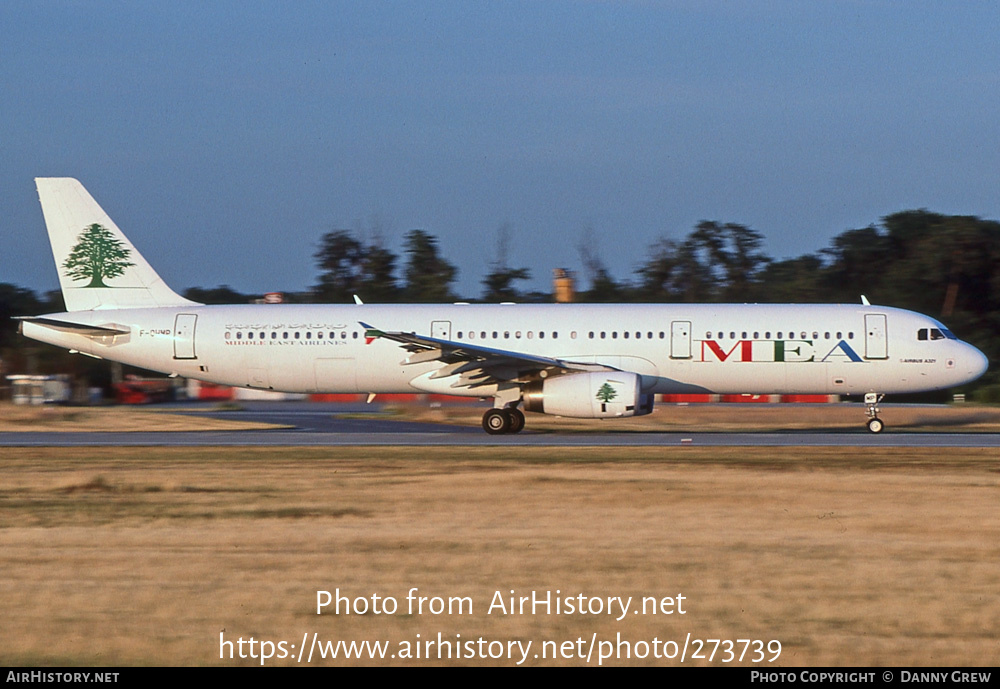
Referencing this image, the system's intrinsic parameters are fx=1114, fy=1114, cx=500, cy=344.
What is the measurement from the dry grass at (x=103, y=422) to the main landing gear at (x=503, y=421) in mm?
6609

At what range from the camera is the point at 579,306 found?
27203 mm

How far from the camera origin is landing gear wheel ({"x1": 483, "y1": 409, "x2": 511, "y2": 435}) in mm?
25875

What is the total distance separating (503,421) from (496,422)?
0.18m

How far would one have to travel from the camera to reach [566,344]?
86.0 ft

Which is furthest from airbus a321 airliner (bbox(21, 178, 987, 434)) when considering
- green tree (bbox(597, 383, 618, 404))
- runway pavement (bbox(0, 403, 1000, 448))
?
runway pavement (bbox(0, 403, 1000, 448))

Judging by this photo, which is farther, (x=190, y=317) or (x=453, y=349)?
(x=190, y=317)

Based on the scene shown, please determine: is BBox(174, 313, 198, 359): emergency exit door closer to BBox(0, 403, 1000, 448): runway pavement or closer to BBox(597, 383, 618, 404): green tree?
BBox(0, 403, 1000, 448): runway pavement

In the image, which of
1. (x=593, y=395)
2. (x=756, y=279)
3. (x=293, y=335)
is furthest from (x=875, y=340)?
(x=756, y=279)

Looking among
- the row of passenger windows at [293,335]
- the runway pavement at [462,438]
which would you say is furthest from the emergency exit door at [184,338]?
the runway pavement at [462,438]

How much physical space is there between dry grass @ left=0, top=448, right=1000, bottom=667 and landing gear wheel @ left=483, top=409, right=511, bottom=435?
6568 mm

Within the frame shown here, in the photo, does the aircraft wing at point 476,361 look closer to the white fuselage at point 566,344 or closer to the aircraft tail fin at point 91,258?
the white fuselage at point 566,344
